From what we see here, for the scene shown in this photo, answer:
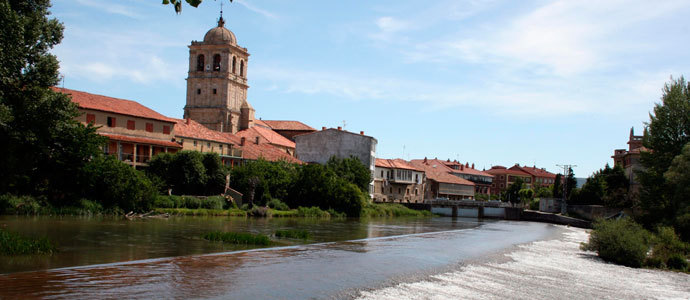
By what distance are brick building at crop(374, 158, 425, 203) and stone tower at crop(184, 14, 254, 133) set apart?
22.6 meters

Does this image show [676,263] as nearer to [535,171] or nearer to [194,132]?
[194,132]

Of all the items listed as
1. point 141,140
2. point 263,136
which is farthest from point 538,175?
point 141,140

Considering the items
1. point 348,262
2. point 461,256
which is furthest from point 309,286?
point 461,256

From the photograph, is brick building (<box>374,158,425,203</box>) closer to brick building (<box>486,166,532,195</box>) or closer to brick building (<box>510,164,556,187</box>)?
brick building (<box>486,166,532,195</box>)

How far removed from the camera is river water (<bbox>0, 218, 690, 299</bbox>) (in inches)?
568

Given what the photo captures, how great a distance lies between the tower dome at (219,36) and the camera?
95.4 meters

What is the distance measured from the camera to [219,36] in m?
95.8

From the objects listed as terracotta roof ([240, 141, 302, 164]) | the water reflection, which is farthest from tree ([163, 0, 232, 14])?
terracotta roof ([240, 141, 302, 164])

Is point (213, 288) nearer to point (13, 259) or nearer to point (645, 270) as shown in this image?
point (13, 259)

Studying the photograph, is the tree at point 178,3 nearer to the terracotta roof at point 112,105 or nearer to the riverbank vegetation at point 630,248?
the riverbank vegetation at point 630,248

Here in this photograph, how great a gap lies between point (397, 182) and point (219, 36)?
122 ft

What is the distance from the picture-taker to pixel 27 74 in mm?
24875

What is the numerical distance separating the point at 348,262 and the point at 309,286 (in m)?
5.32

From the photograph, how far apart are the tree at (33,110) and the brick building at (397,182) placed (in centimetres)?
5942
